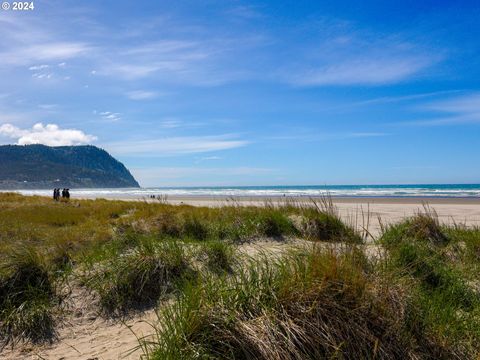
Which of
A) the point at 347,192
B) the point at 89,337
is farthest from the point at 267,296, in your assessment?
the point at 347,192

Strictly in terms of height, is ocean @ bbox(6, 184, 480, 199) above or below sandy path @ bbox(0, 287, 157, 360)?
above

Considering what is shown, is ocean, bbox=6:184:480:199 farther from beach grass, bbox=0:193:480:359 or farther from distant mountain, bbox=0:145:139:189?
distant mountain, bbox=0:145:139:189

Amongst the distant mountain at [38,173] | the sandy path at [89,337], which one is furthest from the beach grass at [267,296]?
the distant mountain at [38,173]

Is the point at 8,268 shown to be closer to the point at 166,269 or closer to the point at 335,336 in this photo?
the point at 166,269

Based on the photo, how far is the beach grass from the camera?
3639 millimetres

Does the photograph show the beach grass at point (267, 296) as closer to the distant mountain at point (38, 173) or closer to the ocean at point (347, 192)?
the ocean at point (347, 192)

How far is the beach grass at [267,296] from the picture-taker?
3.64 metres

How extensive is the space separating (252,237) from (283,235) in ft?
2.82


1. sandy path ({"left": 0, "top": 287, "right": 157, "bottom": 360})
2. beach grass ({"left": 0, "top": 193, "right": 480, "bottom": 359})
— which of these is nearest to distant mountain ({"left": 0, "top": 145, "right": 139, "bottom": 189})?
beach grass ({"left": 0, "top": 193, "right": 480, "bottom": 359})

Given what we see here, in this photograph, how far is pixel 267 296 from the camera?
395 cm

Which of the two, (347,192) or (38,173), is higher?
(38,173)

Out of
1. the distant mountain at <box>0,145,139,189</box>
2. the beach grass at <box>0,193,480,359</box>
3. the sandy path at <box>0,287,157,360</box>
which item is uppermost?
the distant mountain at <box>0,145,139,189</box>

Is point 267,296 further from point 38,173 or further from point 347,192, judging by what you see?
point 38,173

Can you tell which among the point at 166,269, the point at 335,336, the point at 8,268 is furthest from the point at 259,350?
the point at 8,268
